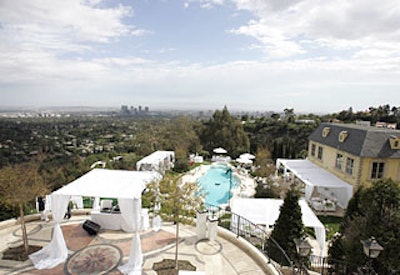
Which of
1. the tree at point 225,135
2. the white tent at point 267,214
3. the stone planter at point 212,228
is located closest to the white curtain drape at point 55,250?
the stone planter at point 212,228

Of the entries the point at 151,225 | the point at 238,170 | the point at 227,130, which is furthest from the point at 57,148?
the point at 151,225

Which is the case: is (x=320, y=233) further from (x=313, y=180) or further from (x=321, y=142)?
(x=321, y=142)

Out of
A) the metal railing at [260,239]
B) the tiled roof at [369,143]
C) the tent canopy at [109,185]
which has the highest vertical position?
the tiled roof at [369,143]

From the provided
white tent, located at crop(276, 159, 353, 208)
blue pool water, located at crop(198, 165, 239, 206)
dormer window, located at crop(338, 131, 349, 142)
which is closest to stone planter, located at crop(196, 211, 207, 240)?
blue pool water, located at crop(198, 165, 239, 206)

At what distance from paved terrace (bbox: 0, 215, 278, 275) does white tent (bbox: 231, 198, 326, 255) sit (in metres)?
2.68

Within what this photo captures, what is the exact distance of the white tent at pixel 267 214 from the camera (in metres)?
11.0

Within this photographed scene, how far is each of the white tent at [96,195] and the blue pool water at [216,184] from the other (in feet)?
31.9

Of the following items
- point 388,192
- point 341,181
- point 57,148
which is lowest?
point 57,148

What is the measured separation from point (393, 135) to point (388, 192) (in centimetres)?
1356

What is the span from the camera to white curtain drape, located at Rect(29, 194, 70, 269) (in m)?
7.63

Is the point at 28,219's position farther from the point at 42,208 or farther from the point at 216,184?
the point at 216,184

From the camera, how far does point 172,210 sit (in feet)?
25.6

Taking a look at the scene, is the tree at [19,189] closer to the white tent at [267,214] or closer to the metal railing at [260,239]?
the metal railing at [260,239]

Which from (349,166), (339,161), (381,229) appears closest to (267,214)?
(381,229)
